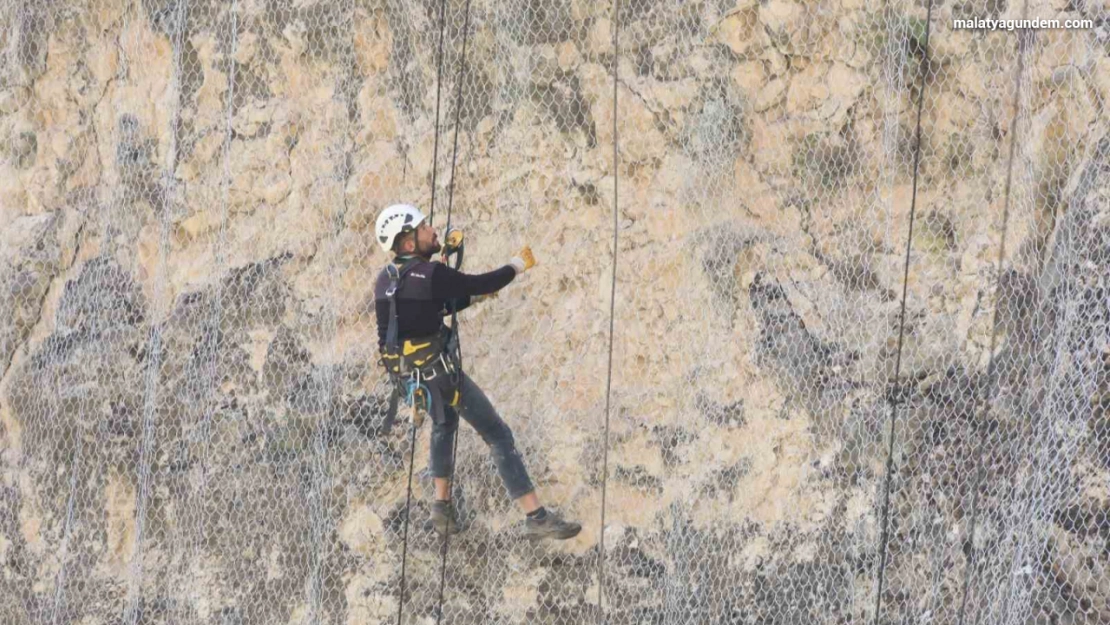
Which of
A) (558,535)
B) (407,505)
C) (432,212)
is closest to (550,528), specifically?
(558,535)

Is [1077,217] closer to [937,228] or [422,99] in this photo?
[937,228]

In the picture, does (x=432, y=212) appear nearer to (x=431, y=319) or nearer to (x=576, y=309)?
(x=576, y=309)

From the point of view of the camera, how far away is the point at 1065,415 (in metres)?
5.83

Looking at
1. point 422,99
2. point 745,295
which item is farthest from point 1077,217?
point 422,99

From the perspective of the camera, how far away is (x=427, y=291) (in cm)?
575

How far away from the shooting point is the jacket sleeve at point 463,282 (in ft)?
18.8

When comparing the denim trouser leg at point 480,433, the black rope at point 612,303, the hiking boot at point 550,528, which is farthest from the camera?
the black rope at point 612,303

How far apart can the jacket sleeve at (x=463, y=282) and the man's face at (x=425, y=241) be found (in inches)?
5.4

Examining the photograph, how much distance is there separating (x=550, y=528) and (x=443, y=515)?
464 mm

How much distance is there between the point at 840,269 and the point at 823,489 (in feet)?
2.92

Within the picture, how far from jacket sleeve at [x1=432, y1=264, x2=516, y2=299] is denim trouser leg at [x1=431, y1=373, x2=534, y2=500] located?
37cm

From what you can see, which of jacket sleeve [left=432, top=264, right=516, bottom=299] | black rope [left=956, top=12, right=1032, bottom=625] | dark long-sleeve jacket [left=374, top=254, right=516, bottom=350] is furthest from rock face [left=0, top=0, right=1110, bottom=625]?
jacket sleeve [left=432, top=264, right=516, bottom=299]

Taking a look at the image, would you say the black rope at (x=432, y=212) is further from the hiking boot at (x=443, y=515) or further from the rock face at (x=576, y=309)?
the hiking boot at (x=443, y=515)

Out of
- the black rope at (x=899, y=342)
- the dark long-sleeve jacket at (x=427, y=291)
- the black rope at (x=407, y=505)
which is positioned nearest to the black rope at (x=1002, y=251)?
the black rope at (x=899, y=342)
